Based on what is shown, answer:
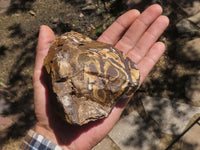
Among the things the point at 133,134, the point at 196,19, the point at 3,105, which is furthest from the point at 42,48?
the point at 196,19

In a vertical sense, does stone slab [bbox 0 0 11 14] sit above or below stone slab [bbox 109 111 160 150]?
above

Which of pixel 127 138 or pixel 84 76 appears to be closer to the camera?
pixel 84 76

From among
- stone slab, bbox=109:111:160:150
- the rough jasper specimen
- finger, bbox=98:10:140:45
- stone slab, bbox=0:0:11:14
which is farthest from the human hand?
stone slab, bbox=0:0:11:14

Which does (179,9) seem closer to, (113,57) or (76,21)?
(76,21)

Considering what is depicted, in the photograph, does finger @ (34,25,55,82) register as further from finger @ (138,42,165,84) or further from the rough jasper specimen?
finger @ (138,42,165,84)

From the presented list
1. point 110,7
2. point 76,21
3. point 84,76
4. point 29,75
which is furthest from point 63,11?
point 84,76
